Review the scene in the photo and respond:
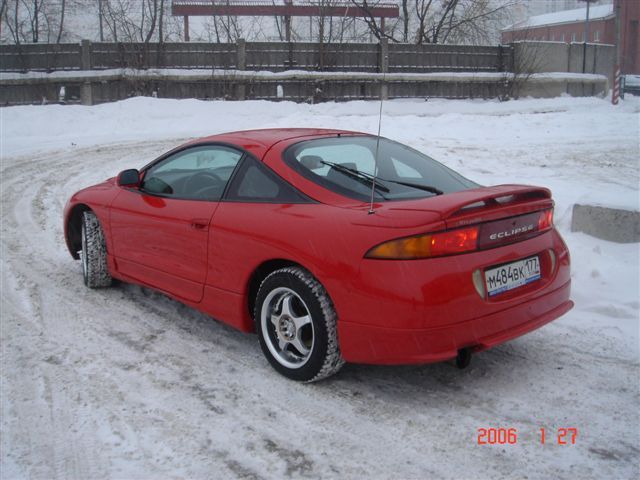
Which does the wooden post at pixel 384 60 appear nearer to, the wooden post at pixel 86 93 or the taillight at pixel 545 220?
the wooden post at pixel 86 93

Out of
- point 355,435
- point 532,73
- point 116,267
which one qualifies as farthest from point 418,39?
point 355,435

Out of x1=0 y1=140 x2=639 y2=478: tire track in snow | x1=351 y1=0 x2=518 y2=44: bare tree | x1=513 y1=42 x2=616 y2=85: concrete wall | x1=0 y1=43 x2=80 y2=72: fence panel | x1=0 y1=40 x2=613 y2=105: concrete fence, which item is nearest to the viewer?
x1=0 y1=140 x2=639 y2=478: tire track in snow

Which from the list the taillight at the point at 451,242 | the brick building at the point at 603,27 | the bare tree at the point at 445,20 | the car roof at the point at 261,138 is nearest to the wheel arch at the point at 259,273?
the taillight at the point at 451,242

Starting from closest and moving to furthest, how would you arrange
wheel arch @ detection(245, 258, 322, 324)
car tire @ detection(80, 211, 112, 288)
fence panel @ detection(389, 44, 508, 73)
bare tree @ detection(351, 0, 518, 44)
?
1. wheel arch @ detection(245, 258, 322, 324)
2. car tire @ detection(80, 211, 112, 288)
3. fence panel @ detection(389, 44, 508, 73)
4. bare tree @ detection(351, 0, 518, 44)

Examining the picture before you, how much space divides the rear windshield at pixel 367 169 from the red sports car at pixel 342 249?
1 centimetres

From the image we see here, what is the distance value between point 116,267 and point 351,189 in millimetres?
2326

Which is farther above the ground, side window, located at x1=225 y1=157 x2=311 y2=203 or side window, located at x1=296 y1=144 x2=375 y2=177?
side window, located at x1=296 y1=144 x2=375 y2=177

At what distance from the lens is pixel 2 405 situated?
3227 millimetres

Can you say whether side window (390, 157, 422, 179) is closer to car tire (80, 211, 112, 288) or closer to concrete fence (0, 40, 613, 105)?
car tire (80, 211, 112, 288)

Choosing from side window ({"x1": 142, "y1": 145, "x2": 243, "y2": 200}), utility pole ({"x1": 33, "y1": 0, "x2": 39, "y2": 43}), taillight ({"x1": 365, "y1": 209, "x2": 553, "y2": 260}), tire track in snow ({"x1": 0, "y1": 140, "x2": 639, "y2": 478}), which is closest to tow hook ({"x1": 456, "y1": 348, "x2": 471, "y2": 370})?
tire track in snow ({"x1": 0, "y1": 140, "x2": 639, "y2": 478})

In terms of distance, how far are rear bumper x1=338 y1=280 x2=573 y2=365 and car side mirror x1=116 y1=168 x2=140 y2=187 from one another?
2341mm

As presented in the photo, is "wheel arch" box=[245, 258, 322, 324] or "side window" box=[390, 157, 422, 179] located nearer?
"wheel arch" box=[245, 258, 322, 324]

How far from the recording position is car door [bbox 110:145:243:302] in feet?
13.1
